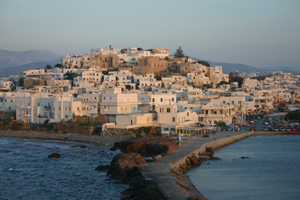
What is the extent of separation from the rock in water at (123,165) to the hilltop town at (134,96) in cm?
1372

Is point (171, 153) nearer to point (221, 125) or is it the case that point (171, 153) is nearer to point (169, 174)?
point (169, 174)

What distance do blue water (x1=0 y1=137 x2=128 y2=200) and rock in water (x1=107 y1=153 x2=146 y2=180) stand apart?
26.6 inches

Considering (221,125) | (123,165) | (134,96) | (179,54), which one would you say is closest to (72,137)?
(134,96)

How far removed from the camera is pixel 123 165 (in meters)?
26.6

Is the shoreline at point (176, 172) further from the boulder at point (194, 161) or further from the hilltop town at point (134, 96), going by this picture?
the hilltop town at point (134, 96)

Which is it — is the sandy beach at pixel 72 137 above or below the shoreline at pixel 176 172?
above

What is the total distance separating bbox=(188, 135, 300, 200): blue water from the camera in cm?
2325

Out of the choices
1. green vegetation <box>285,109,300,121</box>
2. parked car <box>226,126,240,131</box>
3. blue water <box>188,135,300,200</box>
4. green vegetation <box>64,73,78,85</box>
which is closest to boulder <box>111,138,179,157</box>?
blue water <box>188,135,300,200</box>

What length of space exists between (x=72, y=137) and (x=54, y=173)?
51.5 ft

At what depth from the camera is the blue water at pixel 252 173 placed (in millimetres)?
23250

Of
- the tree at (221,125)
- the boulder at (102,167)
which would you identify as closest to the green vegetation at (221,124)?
the tree at (221,125)

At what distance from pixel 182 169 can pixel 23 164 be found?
11892 millimetres

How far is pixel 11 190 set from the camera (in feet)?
82.0

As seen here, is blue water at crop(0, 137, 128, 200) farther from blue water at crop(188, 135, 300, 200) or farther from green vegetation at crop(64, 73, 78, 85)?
green vegetation at crop(64, 73, 78, 85)
